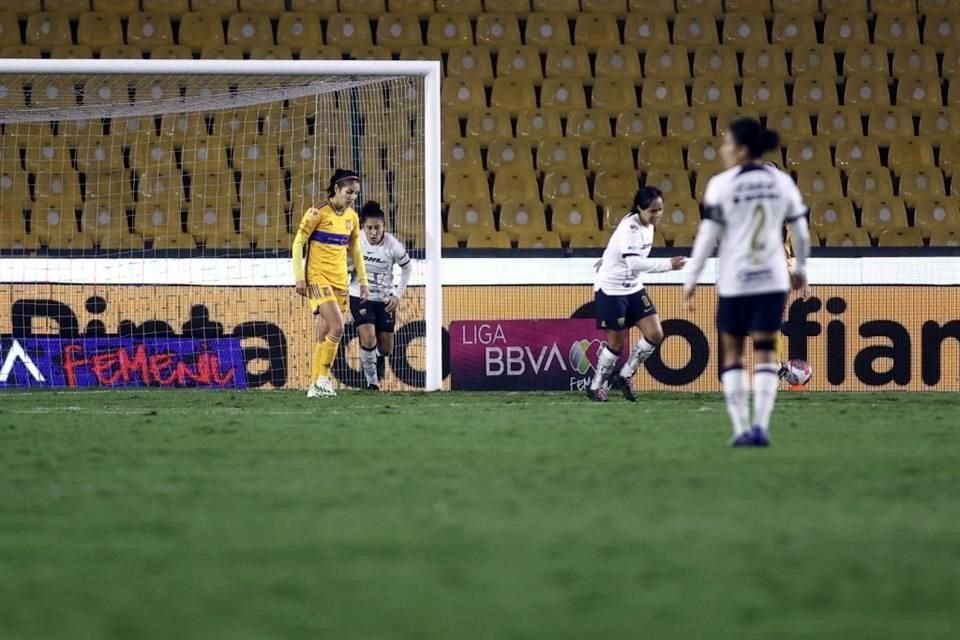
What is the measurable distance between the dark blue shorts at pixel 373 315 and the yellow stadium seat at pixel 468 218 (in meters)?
2.24

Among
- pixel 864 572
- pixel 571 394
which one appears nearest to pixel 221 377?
pixel 571 394

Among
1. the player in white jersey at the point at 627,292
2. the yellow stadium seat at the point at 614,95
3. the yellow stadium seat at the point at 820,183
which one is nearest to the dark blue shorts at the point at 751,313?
the player in white jersey at the point at 627,292

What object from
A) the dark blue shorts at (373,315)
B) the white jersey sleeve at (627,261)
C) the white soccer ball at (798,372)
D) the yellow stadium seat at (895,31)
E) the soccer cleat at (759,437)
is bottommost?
the white soccer ball at (798,372)

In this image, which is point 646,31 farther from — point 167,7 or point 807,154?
point 167,7

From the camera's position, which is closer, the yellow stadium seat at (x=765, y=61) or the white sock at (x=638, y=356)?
the white sock at (x=638, y=356)

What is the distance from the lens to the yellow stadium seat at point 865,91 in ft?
63.0

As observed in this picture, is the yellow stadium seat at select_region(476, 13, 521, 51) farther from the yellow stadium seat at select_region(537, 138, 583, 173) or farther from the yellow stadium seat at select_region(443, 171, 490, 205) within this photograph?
the yellow stadium seat at select_region(443, 171, 490, 205)

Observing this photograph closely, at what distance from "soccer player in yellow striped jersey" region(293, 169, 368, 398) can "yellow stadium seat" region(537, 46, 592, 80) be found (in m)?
5.83

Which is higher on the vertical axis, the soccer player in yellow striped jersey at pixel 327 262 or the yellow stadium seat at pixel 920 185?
the yellow stadium seat at pixel 920 185

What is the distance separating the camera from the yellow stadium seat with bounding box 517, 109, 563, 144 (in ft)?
60.3

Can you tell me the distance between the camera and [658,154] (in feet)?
59.9

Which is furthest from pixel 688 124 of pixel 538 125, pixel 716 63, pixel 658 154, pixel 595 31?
pixel 595 31

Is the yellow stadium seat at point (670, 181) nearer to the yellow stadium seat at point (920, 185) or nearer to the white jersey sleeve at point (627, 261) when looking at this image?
the yellow stadium seat at point (920, 185)

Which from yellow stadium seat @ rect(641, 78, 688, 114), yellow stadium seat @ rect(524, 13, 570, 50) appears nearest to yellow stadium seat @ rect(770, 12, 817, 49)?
yellow stadium seat @ rect(641, 78, 688, 114)
